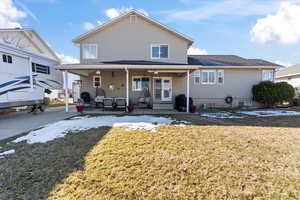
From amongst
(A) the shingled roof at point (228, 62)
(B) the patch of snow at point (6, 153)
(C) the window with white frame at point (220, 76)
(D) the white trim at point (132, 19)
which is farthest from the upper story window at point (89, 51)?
(C) the window with white frame at point (220, 76)

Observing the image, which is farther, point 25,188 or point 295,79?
point 295,79

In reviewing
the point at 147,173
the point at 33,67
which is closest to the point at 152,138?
the point at 147,173

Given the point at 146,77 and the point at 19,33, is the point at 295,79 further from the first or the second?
the point at 19,33

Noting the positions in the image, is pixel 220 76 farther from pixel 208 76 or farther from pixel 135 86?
pixel 135 86

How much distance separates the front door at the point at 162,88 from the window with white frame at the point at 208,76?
2.85 m

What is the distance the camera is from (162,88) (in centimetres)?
1149

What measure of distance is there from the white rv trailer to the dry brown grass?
20.2 feet

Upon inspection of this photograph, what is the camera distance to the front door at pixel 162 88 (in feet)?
37.7

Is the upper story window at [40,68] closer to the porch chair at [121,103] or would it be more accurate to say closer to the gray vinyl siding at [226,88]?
the porch chair at [121,103]

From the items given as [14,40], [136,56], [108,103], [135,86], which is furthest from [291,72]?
[14,40]

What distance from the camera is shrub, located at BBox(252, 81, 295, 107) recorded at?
11430 mm

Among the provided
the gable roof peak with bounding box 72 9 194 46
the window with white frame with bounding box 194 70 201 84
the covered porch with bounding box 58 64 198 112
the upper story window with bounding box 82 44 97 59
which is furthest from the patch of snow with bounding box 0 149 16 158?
the window with white frame with bounding box 194 70 201 84

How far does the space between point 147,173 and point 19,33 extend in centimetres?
1959

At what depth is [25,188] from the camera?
2.26m
